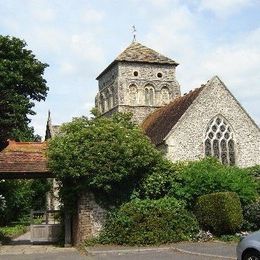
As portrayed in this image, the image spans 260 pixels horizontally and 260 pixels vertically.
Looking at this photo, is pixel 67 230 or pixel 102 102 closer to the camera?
pixel 67 230

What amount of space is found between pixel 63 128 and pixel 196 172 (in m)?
6.00

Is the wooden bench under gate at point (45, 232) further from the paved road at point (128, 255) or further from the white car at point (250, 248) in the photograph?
the white car at point (250, 248)

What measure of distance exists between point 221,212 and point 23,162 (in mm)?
8711

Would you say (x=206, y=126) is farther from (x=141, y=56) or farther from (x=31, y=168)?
(x=141, y=56)

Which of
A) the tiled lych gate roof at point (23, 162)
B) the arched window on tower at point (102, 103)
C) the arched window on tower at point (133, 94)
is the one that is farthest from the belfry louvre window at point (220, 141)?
the arched window on tower at point (102, 103)

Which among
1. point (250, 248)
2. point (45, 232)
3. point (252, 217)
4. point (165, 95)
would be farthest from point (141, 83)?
point (250, 248)

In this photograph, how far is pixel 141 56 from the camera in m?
46.2

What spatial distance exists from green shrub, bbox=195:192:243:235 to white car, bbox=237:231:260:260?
27.1ft

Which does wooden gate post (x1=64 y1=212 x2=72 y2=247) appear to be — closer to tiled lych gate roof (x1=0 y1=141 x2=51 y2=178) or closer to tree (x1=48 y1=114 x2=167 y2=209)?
tree (x1=48 y1=114 x2=167 y2=209)

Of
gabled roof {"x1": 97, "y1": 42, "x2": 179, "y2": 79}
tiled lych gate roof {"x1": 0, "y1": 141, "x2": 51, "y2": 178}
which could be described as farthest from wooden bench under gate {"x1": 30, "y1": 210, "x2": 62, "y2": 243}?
gabled roof {"x1": 97, "y1": 42, "x2": 179, "y2": 79}

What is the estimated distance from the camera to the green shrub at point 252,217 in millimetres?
19312

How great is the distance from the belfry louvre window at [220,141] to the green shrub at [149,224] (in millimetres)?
13101

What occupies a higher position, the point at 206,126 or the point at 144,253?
the point at 206,126

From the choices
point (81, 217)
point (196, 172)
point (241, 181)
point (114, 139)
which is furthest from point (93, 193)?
point (241, 181)
